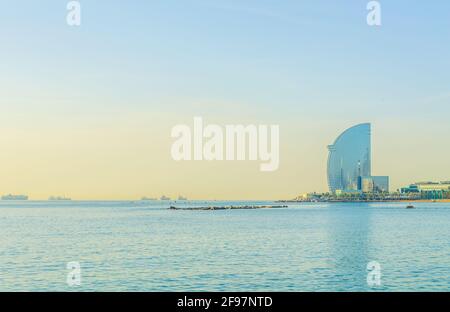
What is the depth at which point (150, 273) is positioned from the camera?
2922 centimetres

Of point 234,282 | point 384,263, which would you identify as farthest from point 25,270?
point 384,263

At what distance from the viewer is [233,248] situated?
42438 mm

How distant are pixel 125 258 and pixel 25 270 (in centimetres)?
696
